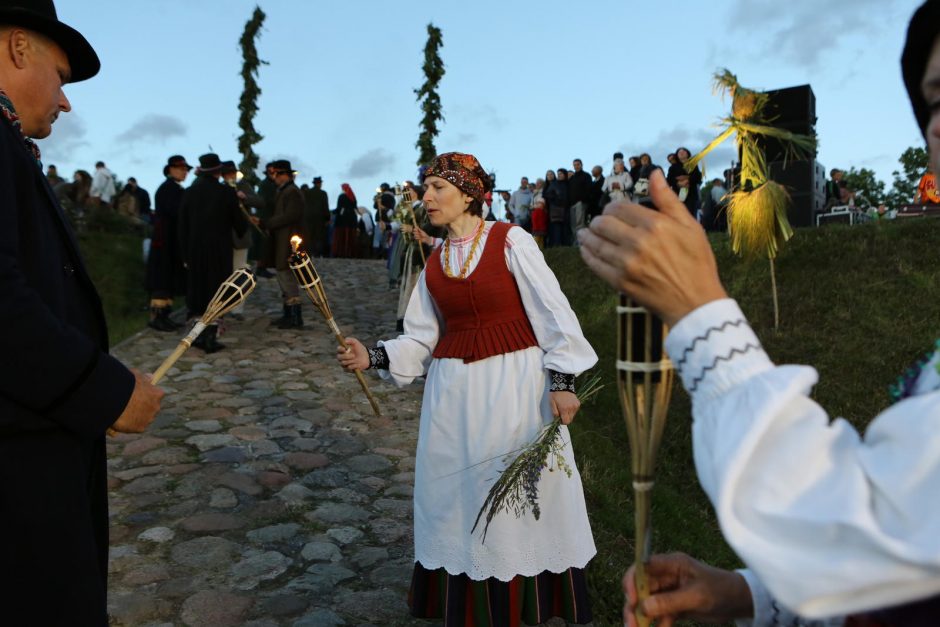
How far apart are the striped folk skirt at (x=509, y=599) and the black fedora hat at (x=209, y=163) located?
25.6 ft

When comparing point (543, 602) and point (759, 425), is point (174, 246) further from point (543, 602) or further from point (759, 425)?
point (759, 425)

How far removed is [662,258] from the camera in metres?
1.19

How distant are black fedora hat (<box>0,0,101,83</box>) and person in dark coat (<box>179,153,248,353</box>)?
7683 millimetres

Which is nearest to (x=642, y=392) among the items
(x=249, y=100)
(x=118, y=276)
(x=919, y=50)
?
(x=919, y=50)

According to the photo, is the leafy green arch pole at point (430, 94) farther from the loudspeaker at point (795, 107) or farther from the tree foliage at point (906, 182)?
the tree foliage at point (906, 182)

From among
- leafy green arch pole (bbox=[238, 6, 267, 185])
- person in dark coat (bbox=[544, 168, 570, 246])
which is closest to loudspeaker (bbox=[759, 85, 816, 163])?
person in dark coat (bbox=[544, 168, 570, 246])

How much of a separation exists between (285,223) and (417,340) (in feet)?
25.1

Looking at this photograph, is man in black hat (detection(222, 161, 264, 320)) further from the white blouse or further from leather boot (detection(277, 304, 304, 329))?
the white blouse

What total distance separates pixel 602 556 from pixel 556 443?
1.87 m

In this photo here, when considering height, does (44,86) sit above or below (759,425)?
above

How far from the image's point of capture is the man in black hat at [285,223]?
11164mm

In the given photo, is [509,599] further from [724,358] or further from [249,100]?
[249,100]

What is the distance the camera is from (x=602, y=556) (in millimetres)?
4961

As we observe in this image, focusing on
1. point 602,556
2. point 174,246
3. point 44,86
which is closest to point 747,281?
point 602,556
